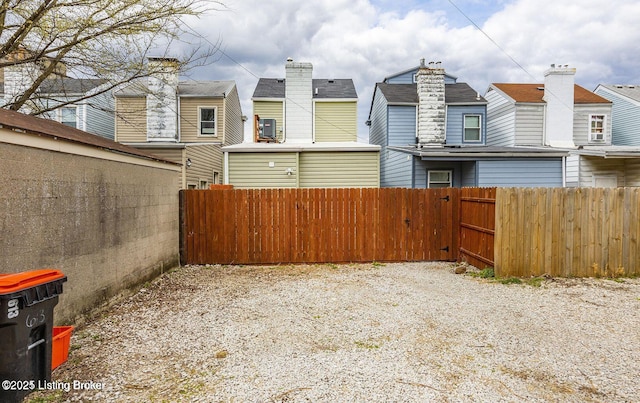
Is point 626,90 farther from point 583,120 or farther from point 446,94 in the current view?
point 446,94

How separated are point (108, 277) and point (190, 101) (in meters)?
13.2

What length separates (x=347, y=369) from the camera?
321cm

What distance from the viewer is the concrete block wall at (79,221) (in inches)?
132

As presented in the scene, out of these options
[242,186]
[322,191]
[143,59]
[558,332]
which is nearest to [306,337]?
[558,332]

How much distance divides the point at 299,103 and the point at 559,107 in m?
12.2

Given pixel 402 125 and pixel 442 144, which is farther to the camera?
pixel 402 125

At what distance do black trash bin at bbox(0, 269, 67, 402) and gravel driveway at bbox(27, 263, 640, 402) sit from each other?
399mm

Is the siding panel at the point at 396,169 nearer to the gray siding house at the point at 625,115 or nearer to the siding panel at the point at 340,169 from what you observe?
the siding panel at the point at 340,169

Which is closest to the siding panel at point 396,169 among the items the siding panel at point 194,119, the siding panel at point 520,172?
the siding panel at point 520,172

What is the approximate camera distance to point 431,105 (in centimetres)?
1467

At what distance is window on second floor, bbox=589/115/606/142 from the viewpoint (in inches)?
658

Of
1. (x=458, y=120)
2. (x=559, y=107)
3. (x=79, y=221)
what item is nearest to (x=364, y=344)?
(x=79, y=221)

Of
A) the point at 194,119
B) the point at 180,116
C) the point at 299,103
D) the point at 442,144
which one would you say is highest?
the point at 299,103

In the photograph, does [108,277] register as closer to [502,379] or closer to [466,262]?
[502,379]
